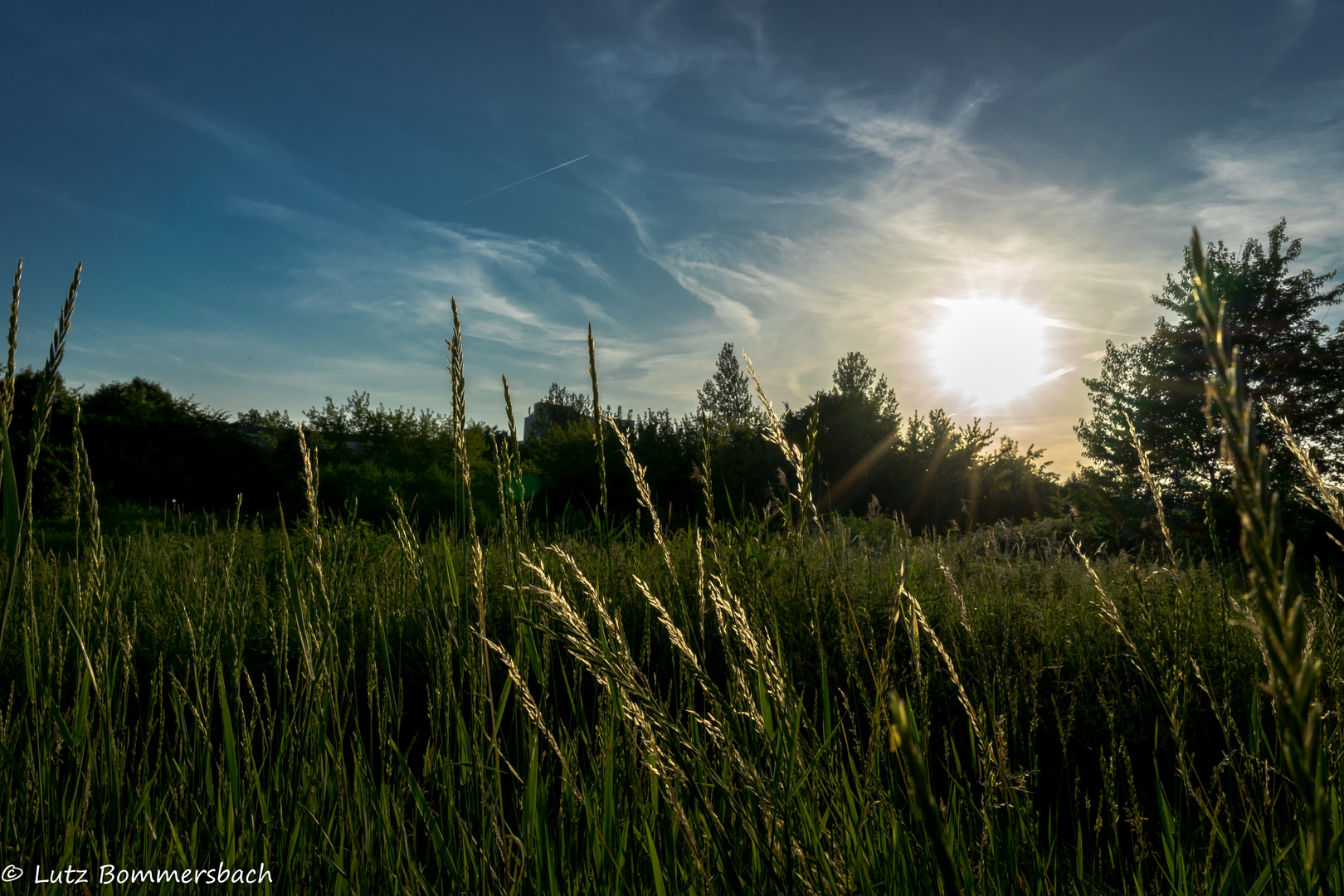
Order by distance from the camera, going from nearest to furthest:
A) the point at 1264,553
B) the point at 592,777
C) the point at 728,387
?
the point at 1264,553, the point at 592,777, the point at 728,387

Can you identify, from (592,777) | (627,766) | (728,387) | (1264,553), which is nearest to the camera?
(1264,553)

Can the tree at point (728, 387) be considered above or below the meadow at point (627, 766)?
above

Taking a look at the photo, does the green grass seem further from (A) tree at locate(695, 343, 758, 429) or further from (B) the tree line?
(A) tree at locate(695, 343, 758, 429)

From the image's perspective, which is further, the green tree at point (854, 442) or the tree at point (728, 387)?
the tree at point (728, 387)

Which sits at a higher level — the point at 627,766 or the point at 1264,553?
the point at 1264,553

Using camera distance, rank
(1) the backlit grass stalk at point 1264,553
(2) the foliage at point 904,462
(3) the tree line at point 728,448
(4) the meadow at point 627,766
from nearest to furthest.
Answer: (1) the backlit grass stalk at point 1264,553 → (4) the meadow at point 627,766 → (3) the tree line at point 728,448 → (2) the foliage at point 904,462

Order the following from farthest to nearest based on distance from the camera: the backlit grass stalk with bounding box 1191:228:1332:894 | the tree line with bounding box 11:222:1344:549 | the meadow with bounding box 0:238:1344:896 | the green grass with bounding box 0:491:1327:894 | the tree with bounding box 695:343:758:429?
1. the tree with bounding box 695:343:758:429
2. the tree line with bounding box 11:222:1344:549
3. the green grass with bounding box 0:491:1327:894
4. the meadow with bounding box 0:238:1344:896
5. the backlit grass stalk with bounding box 1191:228:1332:894

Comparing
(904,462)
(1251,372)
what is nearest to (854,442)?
(904,462)

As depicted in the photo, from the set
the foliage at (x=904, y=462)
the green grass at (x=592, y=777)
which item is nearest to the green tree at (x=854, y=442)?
the foliage at (x=904, y=462)

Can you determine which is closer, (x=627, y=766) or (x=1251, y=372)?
(x=627, y=766)

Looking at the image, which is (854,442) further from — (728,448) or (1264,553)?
(1264,553)

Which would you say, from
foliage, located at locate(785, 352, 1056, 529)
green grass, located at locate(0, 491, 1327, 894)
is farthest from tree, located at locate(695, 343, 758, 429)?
green grass, located at locate(0, 491, 1327, 894)

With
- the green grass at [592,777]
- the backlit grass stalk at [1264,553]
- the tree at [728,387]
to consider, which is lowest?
the green grass at [592,777]

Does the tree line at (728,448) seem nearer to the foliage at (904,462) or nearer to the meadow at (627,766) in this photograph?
the foliage at (904,462)
